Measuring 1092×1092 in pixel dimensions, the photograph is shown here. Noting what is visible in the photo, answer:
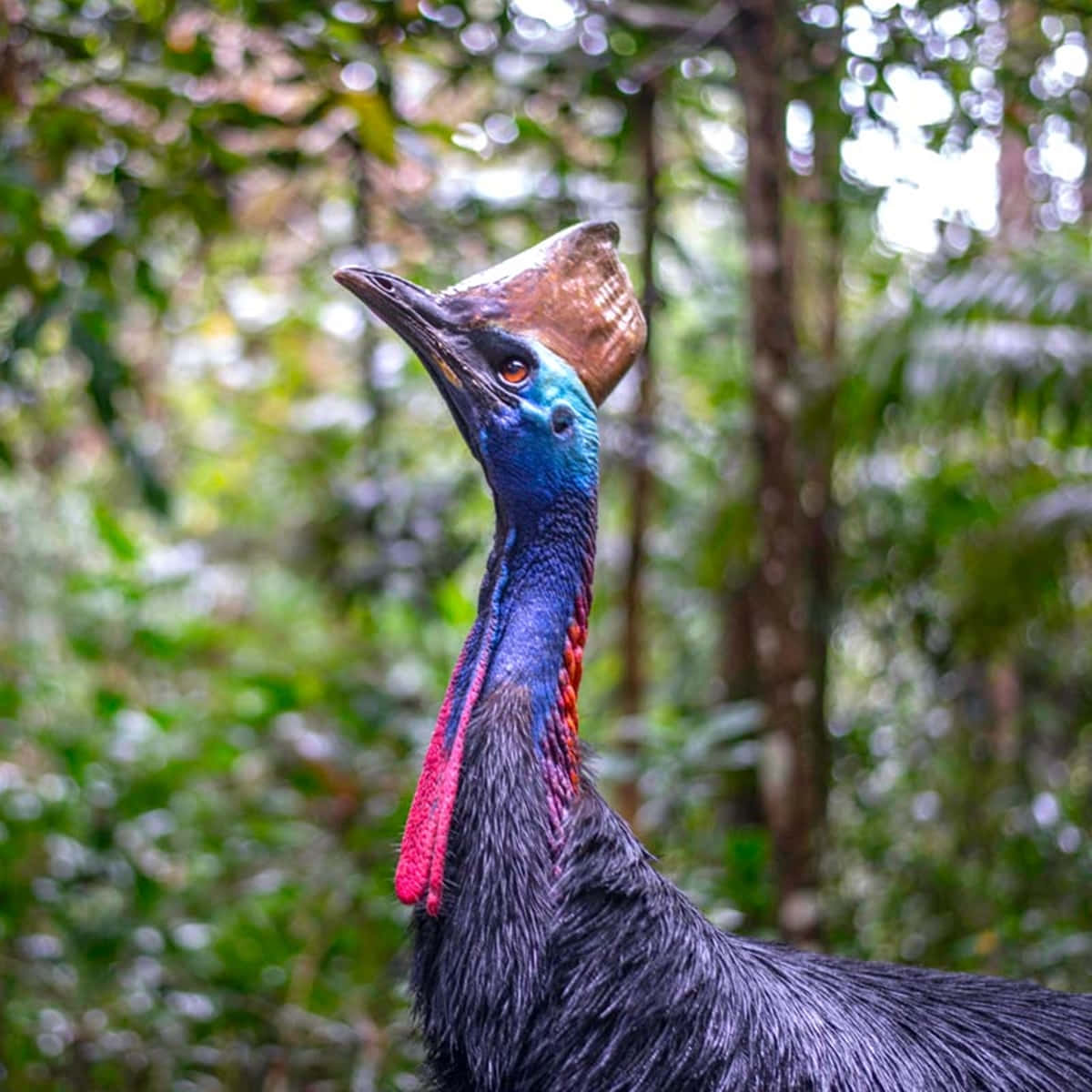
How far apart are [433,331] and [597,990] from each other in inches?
29.8

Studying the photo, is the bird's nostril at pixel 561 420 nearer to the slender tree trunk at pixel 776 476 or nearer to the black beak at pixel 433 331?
the black beak at pixel 433 331

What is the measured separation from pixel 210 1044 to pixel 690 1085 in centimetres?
233

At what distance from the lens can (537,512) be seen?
185cm

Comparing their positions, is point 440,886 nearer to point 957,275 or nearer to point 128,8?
point 128,8

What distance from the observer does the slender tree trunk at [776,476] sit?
128 inches

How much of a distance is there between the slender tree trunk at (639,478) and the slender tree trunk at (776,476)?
58 centimetres

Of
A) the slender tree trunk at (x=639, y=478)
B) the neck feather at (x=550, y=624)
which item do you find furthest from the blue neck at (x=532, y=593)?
the slender tree trunk at (x=639, y=478)

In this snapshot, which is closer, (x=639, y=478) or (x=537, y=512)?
(x=537, y=512)

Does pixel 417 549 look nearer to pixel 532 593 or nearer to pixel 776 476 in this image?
pixel 776 476

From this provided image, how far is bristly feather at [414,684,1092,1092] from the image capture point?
1.69m

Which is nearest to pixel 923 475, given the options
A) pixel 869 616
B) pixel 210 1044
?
pixel 869 616

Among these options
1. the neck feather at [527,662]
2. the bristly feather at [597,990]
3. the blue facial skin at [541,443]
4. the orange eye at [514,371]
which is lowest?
the bristly feather at [597,990]

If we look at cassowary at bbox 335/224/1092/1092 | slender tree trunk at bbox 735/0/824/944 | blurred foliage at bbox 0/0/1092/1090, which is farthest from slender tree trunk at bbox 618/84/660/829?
cassowary at bbox 335/224/1092/1092

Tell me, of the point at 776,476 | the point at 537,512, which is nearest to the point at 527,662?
the point at 537,512
